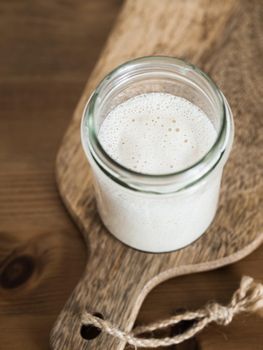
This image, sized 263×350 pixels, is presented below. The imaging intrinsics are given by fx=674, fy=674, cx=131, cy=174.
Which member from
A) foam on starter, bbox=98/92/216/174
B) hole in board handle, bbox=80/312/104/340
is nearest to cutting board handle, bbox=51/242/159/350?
hole in board handle, bbox=80/312/104/340

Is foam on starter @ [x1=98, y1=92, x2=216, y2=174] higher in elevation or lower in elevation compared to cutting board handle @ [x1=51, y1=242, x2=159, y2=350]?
higher

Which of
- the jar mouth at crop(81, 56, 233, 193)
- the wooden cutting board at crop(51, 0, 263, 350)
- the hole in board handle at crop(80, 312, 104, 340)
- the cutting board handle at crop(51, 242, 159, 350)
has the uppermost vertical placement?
the jar mouth at crop(81, 56, 233, 193)

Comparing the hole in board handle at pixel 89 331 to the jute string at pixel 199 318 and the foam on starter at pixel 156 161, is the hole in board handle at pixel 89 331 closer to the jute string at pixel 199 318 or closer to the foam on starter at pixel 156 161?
the jute string at pixel 199 318

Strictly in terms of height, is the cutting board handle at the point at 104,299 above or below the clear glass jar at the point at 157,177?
below

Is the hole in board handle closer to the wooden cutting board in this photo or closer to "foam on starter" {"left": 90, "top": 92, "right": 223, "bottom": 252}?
the wooden cutting board

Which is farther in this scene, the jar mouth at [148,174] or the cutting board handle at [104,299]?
the cutting board handle at [104,299]

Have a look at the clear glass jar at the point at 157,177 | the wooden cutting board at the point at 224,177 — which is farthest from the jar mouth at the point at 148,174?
the wooden cutting board at the point at 224,177
